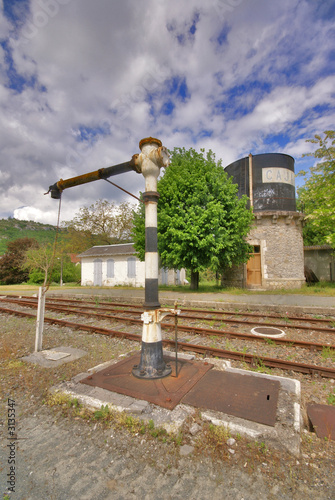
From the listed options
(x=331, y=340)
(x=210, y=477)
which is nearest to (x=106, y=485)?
(x=210, y=477)

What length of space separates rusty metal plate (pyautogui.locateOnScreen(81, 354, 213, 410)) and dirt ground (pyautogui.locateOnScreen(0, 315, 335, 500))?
0.42m

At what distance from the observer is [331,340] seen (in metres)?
6.26

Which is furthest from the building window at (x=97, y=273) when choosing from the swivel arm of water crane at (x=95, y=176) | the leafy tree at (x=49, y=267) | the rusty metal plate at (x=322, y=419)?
the rusty metal plate at (x=322, y=419)

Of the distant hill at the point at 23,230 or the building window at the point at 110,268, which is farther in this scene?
the distant hill at the point at 23,230

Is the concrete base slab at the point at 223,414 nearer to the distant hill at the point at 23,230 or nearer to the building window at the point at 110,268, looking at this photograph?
the building window at the point at 110,268

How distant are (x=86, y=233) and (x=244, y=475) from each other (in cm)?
4025

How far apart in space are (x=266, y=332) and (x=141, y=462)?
17.7 feet

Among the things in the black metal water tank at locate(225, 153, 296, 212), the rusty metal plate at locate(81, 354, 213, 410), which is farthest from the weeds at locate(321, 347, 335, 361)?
the black metal water tank at locate(225, 153, 296, 212)

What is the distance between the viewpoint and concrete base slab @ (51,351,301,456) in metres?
2.48

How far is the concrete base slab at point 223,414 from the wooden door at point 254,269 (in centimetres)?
1560

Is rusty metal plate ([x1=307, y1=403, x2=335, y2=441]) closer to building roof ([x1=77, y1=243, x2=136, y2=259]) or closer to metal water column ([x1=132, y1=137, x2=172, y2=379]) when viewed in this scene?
metal water column ([x1=132, y1=137, x2=172, y2=379])

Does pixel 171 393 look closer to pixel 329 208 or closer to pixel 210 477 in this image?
pixel 210 477

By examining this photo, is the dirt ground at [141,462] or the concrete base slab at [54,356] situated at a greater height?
the concrete base slab at [54,356]

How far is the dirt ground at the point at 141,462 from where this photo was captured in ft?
6.63
